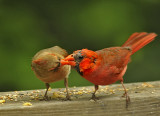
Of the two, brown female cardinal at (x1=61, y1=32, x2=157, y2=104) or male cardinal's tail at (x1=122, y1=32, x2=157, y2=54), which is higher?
male cardinal's tail at (x1=122, y1=32, x2=157, y2=54)

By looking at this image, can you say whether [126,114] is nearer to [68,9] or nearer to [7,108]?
[7,108]

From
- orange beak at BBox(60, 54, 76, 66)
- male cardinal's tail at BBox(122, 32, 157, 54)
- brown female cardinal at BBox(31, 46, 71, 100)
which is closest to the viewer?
orange beak at BBox(60, 54, 76, 66)

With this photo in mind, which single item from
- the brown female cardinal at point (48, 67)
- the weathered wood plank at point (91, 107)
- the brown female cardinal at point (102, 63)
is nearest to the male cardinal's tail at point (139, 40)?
the brown female cardinal at point (102, 63)

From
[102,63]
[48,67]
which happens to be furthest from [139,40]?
[48,67]

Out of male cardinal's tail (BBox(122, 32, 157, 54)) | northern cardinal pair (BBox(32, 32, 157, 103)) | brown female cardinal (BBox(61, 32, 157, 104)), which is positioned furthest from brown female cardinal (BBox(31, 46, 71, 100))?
male cardinal's tail (BBox(122, 32, 157, 54))

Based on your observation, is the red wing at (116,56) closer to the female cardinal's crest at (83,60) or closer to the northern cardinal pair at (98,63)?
the northern cardinal pair at (98,63)

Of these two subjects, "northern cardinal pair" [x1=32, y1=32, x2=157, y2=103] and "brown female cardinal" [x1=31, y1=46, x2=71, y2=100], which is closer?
"northern cardinal pair" [x1=32, y1=32, x2=157, y2=103]

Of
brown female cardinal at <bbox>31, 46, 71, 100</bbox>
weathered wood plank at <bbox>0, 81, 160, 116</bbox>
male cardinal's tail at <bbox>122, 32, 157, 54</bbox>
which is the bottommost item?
weathered wood plank at <bbox>0, 81, 160, 116</bbox>

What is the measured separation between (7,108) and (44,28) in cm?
338

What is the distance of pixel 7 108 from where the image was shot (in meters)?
2.22

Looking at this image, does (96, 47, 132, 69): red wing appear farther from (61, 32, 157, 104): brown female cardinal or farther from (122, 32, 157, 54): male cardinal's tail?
(122, 32, 157, 54): male cardinal's tail

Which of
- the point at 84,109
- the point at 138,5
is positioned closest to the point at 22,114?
the point at 84,109

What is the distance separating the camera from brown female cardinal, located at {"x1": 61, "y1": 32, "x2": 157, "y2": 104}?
2.46 meters

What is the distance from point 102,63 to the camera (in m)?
2.64
